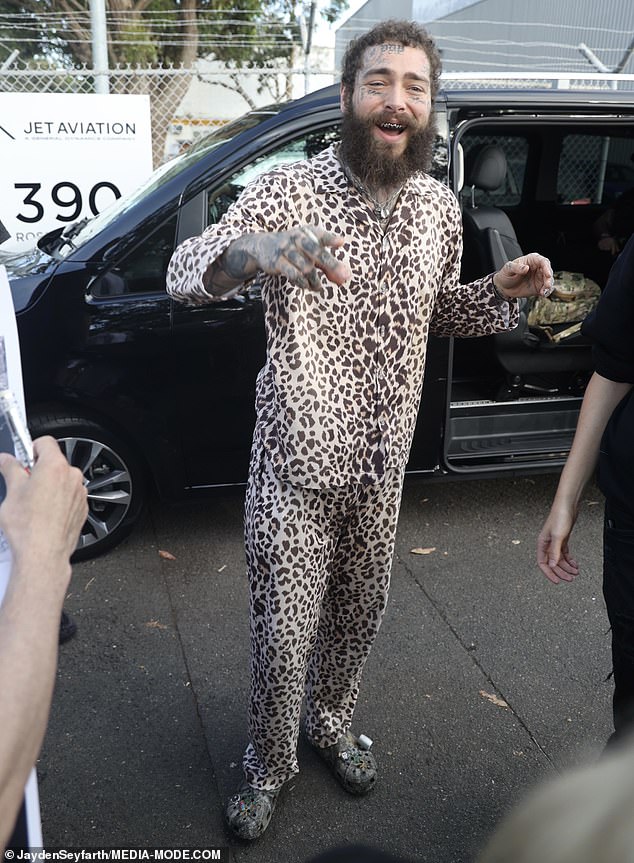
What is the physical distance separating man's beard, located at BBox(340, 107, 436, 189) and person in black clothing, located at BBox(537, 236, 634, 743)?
55cm

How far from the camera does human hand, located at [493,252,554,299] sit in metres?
2.04

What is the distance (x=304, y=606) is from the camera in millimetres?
Result: 2119

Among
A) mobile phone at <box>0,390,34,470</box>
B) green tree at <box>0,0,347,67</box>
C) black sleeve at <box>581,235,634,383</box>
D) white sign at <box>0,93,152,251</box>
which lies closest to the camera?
mobile phone at <box>0,390,34,470</box>

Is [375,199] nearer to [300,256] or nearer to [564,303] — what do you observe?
[300,256]

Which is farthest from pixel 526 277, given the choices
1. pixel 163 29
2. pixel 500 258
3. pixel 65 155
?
pixel 163 29

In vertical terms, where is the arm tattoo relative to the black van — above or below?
above

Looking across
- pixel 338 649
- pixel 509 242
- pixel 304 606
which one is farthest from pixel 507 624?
pixel 509 242

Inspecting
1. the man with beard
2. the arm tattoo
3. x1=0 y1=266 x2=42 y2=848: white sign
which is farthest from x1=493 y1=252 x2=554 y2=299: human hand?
x1=0 y1=266 x2=42 y2=848: white sign

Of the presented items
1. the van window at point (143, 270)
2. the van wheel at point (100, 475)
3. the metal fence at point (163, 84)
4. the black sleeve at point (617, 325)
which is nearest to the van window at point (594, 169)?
the metal fence at point (163, 84)

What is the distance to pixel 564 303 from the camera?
477cm

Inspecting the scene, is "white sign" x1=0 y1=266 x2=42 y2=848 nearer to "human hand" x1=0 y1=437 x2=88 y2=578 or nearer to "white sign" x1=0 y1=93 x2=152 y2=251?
"human hand" x1=0 y1=437 x2=88 y2=578

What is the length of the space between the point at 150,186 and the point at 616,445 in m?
2.57

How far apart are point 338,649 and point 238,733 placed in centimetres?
56

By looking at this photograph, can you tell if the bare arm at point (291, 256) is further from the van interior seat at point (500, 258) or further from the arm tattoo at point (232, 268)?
the van interior seat at point (500, 258)
